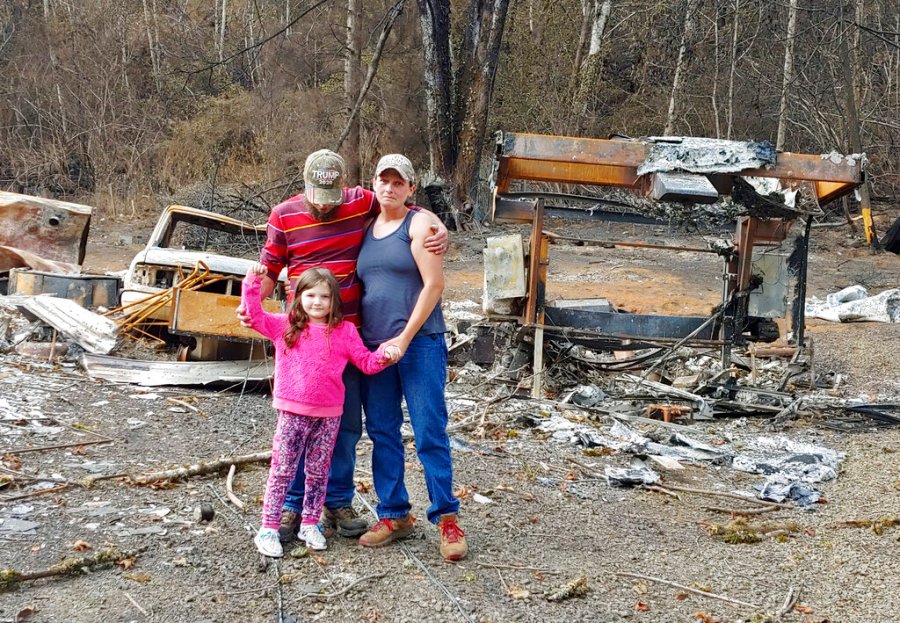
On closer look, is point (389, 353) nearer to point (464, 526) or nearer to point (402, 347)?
point (402, 347)

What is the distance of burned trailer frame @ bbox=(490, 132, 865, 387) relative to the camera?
7211 mm

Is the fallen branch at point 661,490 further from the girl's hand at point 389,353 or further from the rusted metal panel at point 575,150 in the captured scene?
the girl's hand at point 389,353

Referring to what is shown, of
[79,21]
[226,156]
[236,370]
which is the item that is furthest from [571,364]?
[79,21]

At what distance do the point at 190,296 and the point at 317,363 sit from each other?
171 inches

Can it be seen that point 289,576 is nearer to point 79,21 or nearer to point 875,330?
point 875,330

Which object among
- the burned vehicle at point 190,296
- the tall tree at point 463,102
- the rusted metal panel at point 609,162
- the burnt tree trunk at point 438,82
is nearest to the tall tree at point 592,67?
the tall tree at point 463,102

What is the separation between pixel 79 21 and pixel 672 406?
2816 cm

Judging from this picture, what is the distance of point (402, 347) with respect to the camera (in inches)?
155

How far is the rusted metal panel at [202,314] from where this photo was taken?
798 cm

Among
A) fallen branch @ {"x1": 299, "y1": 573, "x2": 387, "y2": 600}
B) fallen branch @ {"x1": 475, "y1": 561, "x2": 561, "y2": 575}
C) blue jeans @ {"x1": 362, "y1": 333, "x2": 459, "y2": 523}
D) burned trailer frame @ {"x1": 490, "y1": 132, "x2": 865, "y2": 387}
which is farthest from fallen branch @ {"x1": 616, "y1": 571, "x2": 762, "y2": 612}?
burned trailer frame @ {"x1": 490, "y1": 132, "x2": 865, "y2": 387}

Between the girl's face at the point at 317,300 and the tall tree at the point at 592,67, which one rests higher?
the tall tree at the point at 592,67

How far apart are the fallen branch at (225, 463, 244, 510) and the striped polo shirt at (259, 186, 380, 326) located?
1.28 m

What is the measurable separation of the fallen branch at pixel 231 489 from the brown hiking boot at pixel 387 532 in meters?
0.83

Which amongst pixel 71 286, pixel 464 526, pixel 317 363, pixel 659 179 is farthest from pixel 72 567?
pixel 71 286
